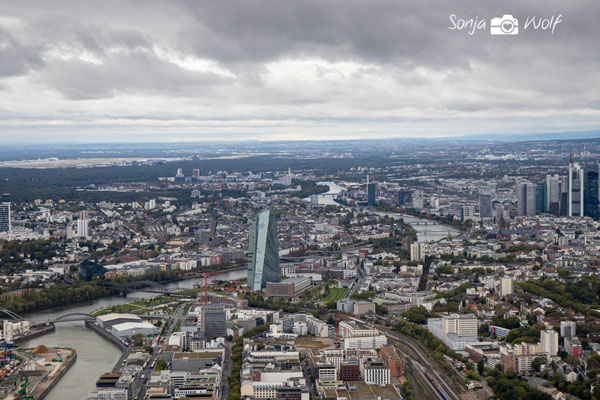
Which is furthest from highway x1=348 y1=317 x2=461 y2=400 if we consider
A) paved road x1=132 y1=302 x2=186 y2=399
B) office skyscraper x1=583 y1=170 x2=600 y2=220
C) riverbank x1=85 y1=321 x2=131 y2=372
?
office skyscraper x1=583 y1=170 x2=600 y2=220

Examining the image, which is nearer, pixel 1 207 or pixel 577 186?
pixel 1 207

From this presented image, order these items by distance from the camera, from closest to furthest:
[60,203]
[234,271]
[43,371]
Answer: [43,371], [234,271], [60,203]

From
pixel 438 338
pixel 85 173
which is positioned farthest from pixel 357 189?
pixel 438 338

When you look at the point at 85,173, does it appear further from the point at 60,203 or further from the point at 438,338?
the point at 438,338

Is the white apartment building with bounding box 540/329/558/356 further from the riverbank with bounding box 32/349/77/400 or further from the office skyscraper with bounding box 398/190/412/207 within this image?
the office skyscraper with bounding box 398/190/412/207

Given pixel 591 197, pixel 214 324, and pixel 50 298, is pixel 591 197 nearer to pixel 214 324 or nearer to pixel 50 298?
pixel 50 298

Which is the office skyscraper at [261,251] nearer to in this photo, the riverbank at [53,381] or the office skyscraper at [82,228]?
the riverbank at [53,381]

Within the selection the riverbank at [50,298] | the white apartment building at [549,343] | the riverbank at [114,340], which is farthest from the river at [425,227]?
the white apartment building at [549,343]
